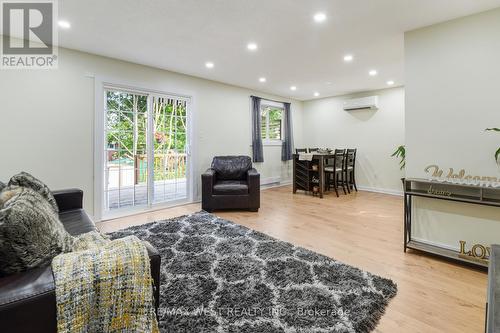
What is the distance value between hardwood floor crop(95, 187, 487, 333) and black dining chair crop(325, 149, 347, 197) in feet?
1.44

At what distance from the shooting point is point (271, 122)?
6.66m

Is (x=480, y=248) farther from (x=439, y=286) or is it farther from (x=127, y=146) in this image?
(x=127, y=146)

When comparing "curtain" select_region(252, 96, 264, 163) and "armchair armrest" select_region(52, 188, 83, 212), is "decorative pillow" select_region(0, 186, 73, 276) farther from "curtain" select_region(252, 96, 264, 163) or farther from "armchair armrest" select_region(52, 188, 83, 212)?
"curtain" select_region(252, 96, 264, 163)

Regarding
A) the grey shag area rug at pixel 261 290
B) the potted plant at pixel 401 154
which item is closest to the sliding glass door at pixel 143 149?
the grey shag area rug at pixel 261 290

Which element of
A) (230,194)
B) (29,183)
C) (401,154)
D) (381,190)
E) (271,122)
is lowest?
(381,190)

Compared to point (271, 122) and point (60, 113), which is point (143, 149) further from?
point (271, 122)

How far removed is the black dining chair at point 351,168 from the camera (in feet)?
19.1

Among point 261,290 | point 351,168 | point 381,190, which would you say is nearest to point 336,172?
point 351,168

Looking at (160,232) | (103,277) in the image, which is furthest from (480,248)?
(160,232)

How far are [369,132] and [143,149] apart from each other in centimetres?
507

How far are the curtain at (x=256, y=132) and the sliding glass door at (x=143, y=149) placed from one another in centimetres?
175

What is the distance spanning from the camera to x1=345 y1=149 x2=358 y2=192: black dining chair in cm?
582

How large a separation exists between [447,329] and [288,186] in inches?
206

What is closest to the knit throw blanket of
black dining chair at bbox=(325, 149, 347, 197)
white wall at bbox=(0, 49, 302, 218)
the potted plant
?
white wall at bbox=(0, 49, 302, 218)
